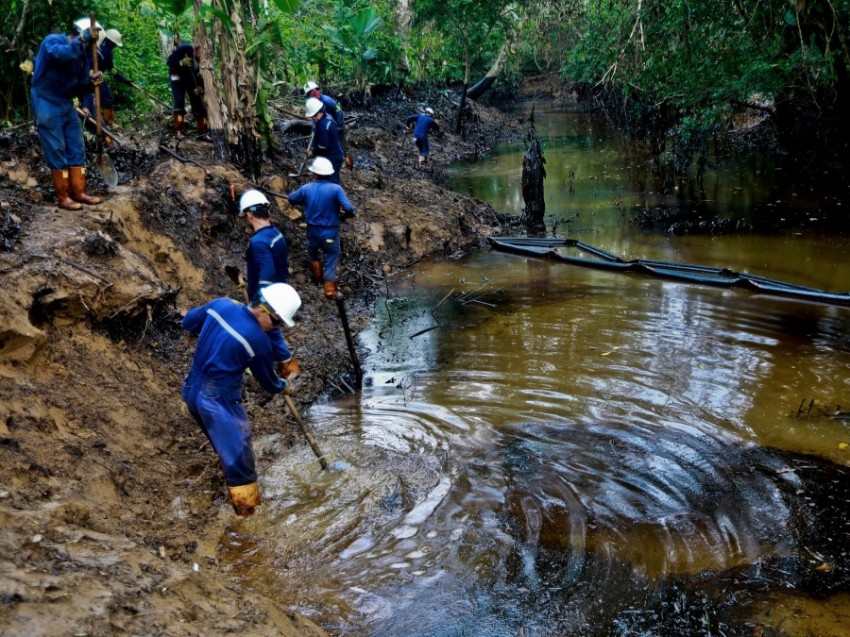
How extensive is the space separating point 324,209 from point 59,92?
336 cm

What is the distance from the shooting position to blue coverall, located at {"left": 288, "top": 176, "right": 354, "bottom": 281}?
9.23 meters

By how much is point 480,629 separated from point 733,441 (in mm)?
3205

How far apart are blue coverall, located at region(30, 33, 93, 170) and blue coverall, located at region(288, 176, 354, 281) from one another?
2832 millimetres

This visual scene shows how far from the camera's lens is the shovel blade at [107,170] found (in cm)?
814

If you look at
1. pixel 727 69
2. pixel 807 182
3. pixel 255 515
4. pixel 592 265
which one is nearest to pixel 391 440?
pixel 255 515

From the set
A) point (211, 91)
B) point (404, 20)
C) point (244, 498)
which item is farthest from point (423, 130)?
point (244, 498)

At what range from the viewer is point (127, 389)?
5988mm

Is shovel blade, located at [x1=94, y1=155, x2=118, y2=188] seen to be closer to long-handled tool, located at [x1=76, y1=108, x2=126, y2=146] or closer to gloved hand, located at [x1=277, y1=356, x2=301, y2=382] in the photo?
long-handled tool, located at [x1=76, y1=108, x2=126, y2=146]

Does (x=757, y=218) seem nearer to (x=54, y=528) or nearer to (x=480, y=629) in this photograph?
(x=480, y=629)

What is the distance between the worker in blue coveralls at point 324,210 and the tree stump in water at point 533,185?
17.8ft

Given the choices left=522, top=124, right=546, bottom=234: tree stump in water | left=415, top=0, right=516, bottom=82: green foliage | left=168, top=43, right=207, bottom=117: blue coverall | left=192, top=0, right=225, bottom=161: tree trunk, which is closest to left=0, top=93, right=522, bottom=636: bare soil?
left=192, top=0, right=225, bottom=161: tree trunk

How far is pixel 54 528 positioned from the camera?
3.60 m

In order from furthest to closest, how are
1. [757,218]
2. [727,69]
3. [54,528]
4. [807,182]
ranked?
1. [807,182]
2. [757,218]
3. [727,69]
4. [54,528]

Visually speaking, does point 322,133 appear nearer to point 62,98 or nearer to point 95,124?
point 95,124
